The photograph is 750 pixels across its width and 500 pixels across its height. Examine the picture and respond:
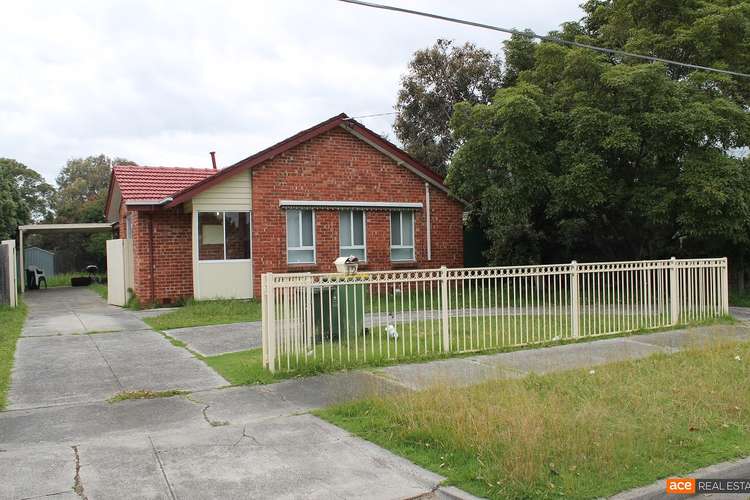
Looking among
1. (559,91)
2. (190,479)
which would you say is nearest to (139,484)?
(190,479)

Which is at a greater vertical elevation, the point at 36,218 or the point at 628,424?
the point at 36,218

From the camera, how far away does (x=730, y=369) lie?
7473 mm

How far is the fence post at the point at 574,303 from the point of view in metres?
10.2

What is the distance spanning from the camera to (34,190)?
5375 centimetres

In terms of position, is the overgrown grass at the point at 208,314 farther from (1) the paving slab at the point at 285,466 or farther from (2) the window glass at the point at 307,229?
(1) the paving slab at the point at 285,466

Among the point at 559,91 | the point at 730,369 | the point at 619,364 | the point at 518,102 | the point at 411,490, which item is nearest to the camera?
the point at 411,490

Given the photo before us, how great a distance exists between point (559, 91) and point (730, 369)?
9.67 metres

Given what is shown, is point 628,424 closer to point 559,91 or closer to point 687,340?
point 687,340

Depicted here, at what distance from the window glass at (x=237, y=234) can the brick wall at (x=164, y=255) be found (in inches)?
38.3

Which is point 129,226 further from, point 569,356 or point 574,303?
point 569,356

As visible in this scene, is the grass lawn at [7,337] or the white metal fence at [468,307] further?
the white metal fence at [468,307]

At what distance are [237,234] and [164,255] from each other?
187cm

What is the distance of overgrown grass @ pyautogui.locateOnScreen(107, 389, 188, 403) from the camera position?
697cm

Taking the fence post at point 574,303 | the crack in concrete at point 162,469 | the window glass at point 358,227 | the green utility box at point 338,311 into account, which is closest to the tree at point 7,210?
the window glass at point 358,227
